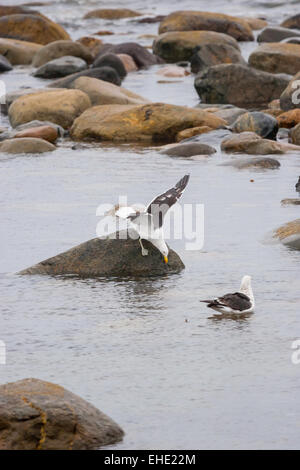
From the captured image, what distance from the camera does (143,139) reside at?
67.7 feet

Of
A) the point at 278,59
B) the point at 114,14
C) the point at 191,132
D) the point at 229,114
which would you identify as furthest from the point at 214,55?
the point at 114,14

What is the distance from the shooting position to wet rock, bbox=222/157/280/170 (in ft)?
55.6

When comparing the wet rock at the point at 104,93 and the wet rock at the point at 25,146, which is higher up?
the wet rock at the point at 104,93

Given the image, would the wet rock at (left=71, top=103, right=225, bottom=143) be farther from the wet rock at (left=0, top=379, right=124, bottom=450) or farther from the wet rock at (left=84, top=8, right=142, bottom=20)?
the wet rock at (left=84, top=8, right=142, bottom=20)

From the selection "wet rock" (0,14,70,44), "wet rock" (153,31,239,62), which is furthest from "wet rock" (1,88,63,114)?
"wet rock" (0,14,70,44)

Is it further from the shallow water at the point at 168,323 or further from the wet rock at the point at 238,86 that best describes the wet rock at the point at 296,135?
the wet rock at the point at 238,86

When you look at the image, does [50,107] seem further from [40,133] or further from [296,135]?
[296,135]

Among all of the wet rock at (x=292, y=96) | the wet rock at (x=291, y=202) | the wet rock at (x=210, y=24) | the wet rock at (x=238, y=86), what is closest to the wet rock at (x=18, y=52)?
the wet rock at (x=210, y=24)

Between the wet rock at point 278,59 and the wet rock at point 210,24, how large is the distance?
1087 centimetres

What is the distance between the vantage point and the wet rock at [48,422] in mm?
6172

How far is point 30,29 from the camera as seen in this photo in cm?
3794

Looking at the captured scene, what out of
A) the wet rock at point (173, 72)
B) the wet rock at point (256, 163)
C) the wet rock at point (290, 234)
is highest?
the wet rock at point (290, 234)

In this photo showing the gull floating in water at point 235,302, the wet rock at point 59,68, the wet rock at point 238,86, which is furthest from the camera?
the wet rock at point 59,68

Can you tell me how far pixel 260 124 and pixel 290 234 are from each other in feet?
26.9
